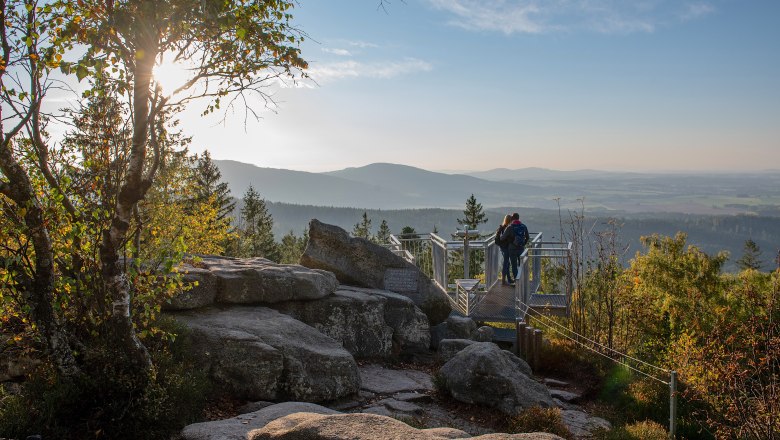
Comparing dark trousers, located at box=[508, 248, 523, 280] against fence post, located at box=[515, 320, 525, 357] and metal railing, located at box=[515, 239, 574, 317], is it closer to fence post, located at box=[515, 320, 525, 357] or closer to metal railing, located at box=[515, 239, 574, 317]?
metal railing, located at box=[515, 239, 574, 317]

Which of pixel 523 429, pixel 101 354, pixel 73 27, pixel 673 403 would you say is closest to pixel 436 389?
pixel 523 429

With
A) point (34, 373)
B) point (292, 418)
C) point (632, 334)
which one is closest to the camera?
point (292, 418)

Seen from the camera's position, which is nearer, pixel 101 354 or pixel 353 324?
pixel 101 354

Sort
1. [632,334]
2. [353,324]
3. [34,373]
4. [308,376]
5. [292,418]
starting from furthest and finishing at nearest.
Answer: [632,334]
[353,324]
[308,376]
[34,373]
[292,418]

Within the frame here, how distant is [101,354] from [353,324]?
236 inches

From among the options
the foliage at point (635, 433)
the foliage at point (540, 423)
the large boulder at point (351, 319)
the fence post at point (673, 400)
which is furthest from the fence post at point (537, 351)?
the fence post at point (673, 400)

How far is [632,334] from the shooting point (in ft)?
45.8

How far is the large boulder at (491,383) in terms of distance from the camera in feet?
32.3

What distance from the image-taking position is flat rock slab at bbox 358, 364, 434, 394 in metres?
10.8

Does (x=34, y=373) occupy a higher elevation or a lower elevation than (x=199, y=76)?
lower

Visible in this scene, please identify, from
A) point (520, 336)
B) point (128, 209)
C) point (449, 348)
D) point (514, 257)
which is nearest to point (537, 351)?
point (520, 336)

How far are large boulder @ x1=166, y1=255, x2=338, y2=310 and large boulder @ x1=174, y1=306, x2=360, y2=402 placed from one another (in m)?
0.39

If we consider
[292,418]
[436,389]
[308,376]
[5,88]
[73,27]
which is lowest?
[436,389]

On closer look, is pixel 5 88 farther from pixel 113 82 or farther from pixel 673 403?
pixel 673 403
